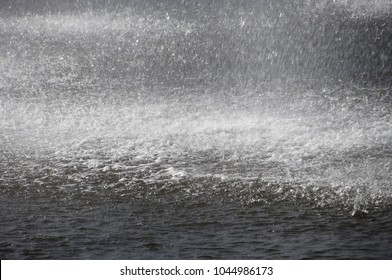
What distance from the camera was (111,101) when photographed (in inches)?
414

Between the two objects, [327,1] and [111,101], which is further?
[327,1]

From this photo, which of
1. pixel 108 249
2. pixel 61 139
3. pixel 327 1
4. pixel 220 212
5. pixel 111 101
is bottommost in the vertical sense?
pixel 108 249

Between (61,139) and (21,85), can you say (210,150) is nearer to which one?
(61,139)

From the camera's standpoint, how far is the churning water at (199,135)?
618cm

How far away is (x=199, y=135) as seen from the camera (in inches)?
347

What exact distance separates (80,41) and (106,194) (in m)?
7.32

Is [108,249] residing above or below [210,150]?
below

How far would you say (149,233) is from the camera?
6195mm

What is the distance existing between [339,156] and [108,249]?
304 centimetres

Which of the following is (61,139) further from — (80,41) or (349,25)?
(349,25)

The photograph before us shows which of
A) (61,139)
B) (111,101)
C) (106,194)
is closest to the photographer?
(106,194)

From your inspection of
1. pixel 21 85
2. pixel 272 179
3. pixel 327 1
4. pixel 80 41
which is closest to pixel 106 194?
pixel 272 179

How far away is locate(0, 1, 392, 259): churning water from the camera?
618 cm

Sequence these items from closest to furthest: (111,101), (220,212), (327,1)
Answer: (220,212) → (111,101) → (327,1)
